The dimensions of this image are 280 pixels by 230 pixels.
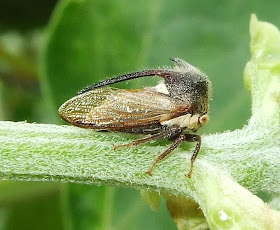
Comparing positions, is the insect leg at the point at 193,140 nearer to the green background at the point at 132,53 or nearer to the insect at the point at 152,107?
the insect at the point at 152,107

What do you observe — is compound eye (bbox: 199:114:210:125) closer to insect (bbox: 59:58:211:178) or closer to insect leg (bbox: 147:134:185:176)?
insect (bbox: 59:58:211:178)

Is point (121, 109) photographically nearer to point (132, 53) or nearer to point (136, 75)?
point (136, 75)

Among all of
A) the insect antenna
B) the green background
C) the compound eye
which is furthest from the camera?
the green background

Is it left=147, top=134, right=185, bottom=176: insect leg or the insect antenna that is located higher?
the insect antenna

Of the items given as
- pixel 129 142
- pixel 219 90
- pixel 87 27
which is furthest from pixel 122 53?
pixel 129 142

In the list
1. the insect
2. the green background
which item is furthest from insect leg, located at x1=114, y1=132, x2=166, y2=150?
the green background

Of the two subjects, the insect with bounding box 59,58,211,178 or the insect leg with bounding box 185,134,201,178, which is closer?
the insect leg with bounding box 185,134,201,178

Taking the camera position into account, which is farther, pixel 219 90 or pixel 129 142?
pixel 219 90

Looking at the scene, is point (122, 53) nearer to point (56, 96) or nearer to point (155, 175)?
point (56, 96)
